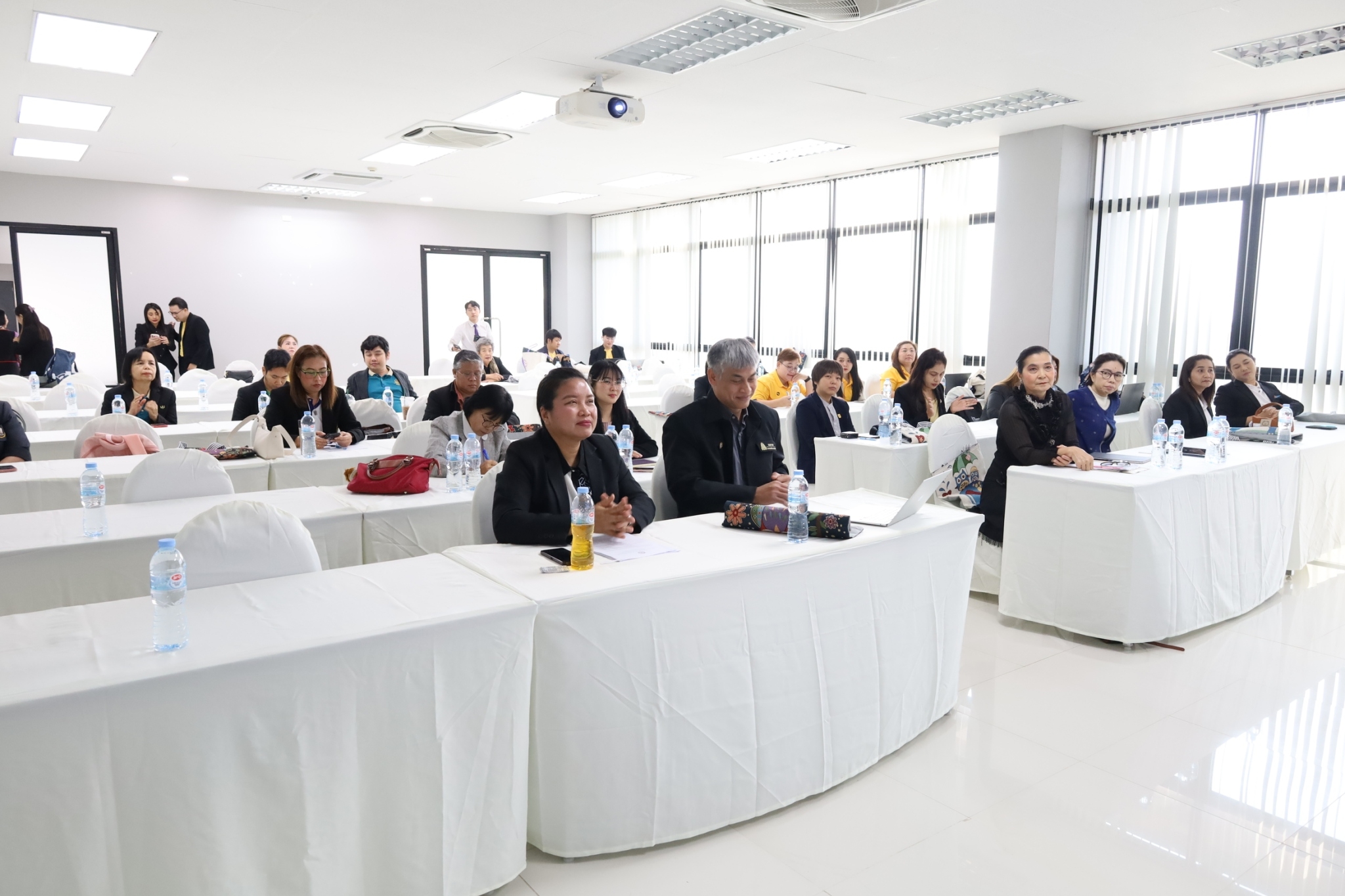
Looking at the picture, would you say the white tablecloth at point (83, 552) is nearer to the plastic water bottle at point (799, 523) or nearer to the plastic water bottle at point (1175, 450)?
the plastic water bottle at point (799, 523)

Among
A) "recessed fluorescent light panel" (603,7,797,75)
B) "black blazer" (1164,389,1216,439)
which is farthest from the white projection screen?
"black blazer" (1164,389,1216,439)

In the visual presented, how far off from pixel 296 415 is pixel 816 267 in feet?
25.7

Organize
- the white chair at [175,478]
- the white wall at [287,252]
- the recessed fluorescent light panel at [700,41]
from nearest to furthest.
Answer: the white chair at [175,478], the recessed fluorescent light panel at [700,41], the white wall at [287,252]

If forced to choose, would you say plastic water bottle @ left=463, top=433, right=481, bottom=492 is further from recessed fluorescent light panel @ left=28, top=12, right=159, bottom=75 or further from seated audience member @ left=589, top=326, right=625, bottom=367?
seated audience member @ left=589, top=326, right=625, bottom=367

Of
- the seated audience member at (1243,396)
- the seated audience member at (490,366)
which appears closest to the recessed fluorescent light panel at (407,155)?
the seated audience member at (490,366)

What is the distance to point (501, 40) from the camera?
5.64 m

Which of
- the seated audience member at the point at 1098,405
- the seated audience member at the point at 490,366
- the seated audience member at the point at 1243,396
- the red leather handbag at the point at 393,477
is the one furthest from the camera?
the seated audience member at the point at 490,366

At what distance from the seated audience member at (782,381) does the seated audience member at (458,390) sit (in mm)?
2814

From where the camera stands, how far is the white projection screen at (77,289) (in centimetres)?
1184

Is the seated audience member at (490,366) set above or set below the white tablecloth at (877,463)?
above

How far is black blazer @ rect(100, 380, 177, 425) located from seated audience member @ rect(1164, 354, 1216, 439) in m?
7.27

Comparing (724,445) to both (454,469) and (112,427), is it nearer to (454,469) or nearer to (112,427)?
(454,469)

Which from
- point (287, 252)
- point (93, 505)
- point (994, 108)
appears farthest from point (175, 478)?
point (287, 252)

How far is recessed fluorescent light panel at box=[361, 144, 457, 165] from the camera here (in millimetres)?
9484
